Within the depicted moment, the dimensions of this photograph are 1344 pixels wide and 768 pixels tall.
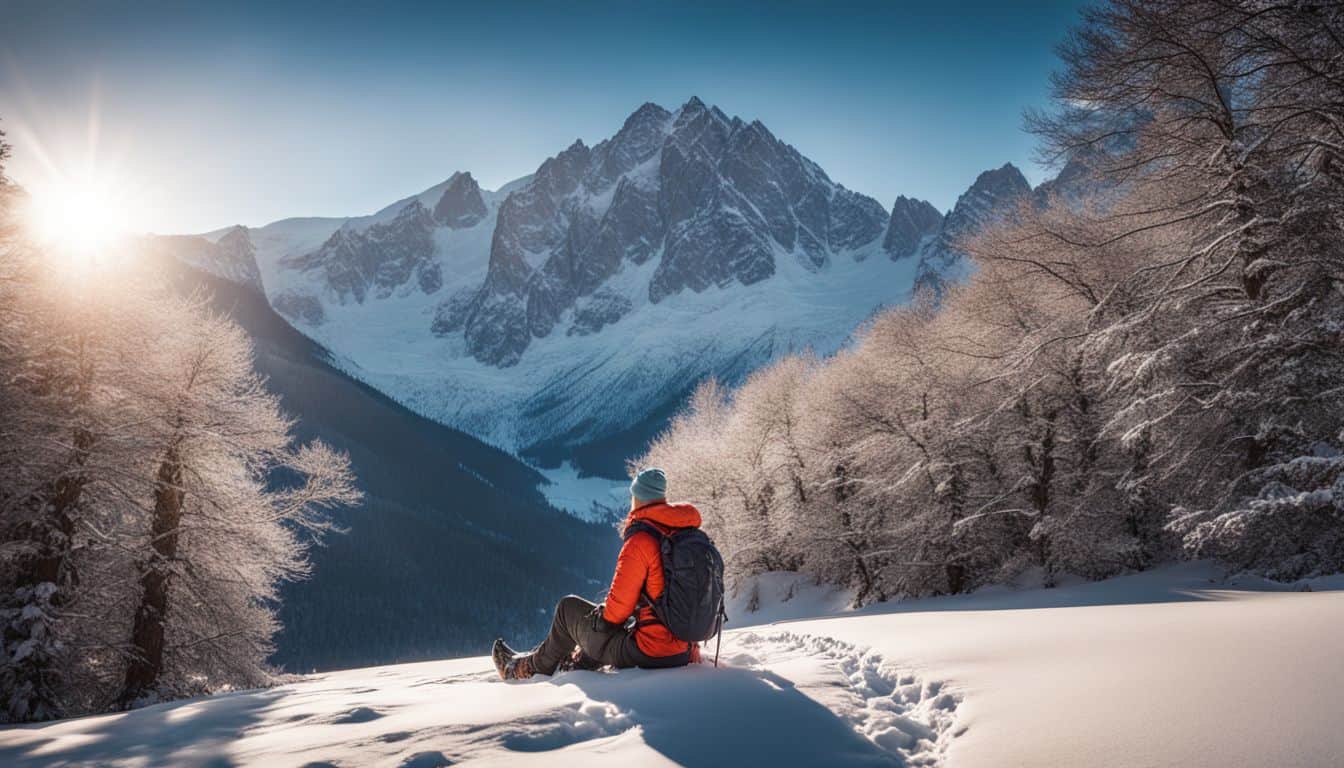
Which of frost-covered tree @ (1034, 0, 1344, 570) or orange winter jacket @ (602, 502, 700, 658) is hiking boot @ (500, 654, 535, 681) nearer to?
orange winter jacket @ (602, 502, 700, 658)

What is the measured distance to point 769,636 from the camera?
34.1 feet

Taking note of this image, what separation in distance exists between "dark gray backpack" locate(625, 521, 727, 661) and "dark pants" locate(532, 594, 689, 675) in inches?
15.9

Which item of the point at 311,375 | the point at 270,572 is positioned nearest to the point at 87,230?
the point at 270,572

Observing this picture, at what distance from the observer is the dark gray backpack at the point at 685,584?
5.67 meters

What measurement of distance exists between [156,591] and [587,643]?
14005 millimetres

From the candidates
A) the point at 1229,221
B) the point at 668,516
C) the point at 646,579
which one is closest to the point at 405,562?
the point at 646,579

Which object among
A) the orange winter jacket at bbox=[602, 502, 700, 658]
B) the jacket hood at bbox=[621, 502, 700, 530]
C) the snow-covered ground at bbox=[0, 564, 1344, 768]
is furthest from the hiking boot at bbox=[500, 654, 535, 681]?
the jacket hood at bbox=[621, 502, 700, 530]

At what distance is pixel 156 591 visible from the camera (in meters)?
14.5

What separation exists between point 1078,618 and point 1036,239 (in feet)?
38.6

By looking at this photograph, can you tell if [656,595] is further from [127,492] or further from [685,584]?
[127,492]

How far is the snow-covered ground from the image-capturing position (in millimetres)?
3166

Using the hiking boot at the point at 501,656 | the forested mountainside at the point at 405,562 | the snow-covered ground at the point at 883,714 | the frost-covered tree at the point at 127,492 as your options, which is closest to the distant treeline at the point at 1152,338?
the snow-covered ground at the point at 883,714

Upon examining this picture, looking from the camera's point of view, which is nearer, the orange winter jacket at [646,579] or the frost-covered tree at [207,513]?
the orange winter jacket at [646,579]

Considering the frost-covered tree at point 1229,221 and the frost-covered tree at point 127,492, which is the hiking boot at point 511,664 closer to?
the frost-covered tree at point 127,492
